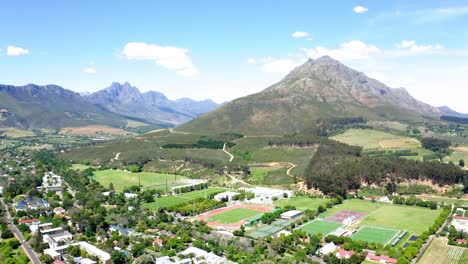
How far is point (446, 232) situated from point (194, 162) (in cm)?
8889

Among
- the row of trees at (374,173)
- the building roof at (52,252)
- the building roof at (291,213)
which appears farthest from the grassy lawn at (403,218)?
the building roof at (52,252)

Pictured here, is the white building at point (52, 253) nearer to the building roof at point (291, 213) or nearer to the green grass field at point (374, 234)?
the building roof at point (291, 213)

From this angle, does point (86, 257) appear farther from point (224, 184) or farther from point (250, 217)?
point (224, 184)

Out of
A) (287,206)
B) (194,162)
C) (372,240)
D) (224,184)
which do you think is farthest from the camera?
(194,162)

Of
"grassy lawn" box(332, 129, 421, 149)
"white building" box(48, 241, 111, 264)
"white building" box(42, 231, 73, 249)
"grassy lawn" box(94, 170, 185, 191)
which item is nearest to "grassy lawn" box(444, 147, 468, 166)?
"grassy lawn" box(332, 129, 421, 149)

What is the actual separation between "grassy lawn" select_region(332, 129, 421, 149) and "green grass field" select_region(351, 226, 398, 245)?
276 feet

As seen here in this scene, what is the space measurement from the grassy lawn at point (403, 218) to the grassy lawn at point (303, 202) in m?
12.8

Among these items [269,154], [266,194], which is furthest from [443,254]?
[269,154]

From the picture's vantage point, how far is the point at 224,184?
115438mm

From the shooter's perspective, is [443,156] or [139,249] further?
[443,156]

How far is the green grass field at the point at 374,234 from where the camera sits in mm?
67812

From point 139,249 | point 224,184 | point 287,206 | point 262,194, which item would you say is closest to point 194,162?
point 224,184

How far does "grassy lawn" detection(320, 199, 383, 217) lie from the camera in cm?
8623

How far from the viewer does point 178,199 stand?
9806 cm
